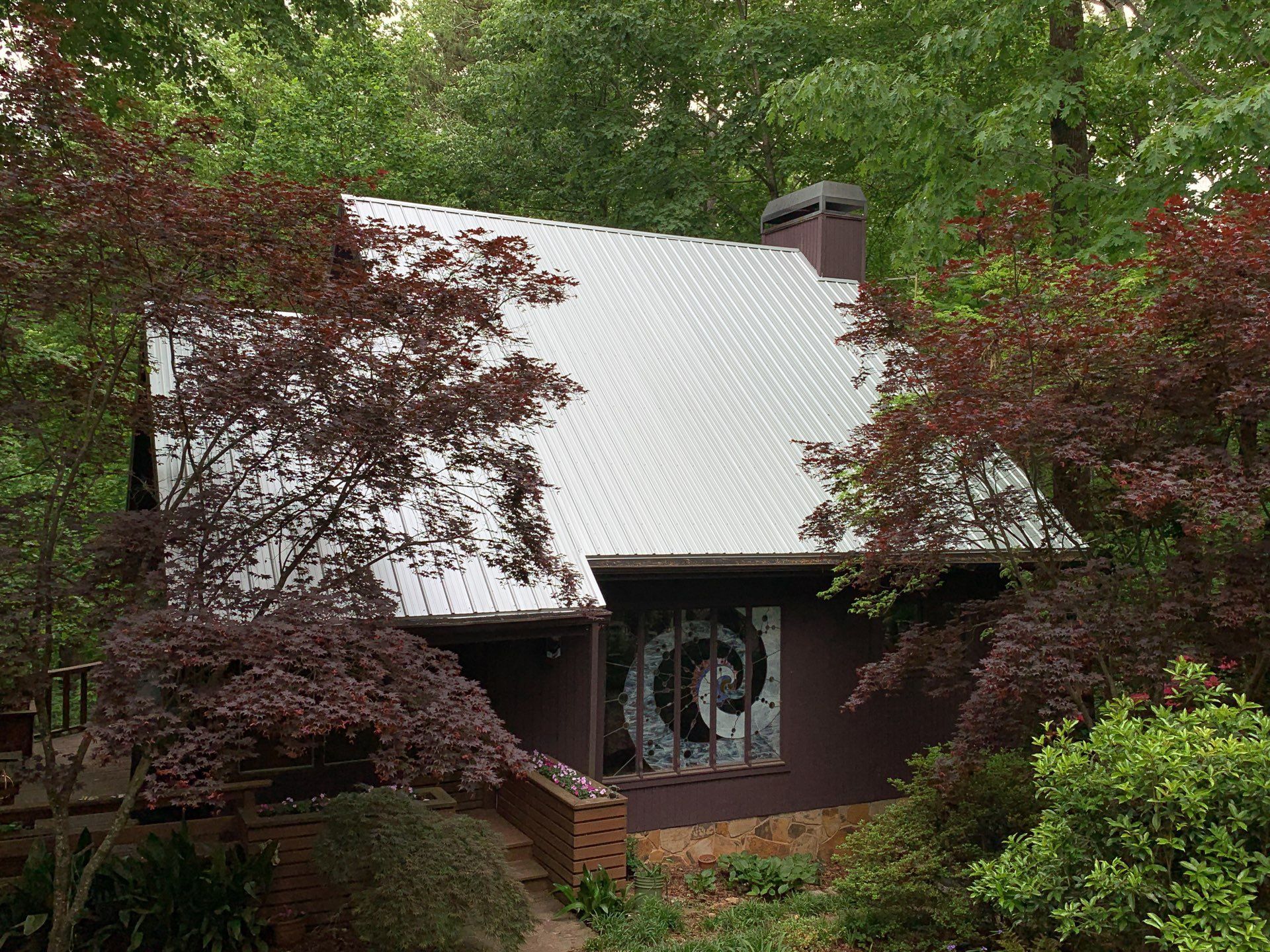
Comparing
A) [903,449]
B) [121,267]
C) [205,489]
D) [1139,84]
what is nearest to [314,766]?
[205,489]

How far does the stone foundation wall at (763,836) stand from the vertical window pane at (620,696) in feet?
2.34

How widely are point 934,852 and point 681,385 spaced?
6.00m

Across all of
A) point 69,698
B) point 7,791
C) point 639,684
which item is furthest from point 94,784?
point 639,684

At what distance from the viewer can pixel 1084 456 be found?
6820mm

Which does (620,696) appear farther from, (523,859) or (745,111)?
(745,111)

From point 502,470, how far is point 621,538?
9.86 feet

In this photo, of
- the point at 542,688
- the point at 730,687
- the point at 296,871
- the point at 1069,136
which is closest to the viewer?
the point at 296,871

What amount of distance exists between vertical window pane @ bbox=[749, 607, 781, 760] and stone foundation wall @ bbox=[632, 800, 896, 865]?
69 centimetres

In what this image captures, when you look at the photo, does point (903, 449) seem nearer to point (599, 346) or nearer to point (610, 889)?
point (610, 889)

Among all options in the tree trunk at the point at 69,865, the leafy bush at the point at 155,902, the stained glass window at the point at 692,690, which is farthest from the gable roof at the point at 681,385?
the tree trunk at the point at 69,865

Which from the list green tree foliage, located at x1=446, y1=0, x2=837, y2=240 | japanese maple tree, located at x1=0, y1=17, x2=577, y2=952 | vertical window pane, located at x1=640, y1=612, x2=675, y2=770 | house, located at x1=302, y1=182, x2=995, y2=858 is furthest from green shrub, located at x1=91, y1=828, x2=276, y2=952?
green tree foliage, located at x1=446, y1=0, x2=837, y2=240

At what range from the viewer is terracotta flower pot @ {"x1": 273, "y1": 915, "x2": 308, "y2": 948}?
7027mm

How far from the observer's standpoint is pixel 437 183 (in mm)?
21375

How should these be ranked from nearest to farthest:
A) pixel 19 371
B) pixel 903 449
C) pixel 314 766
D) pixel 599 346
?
pixel 19 371
pixel 903 449
pixel 314 766
pixel 599 346
